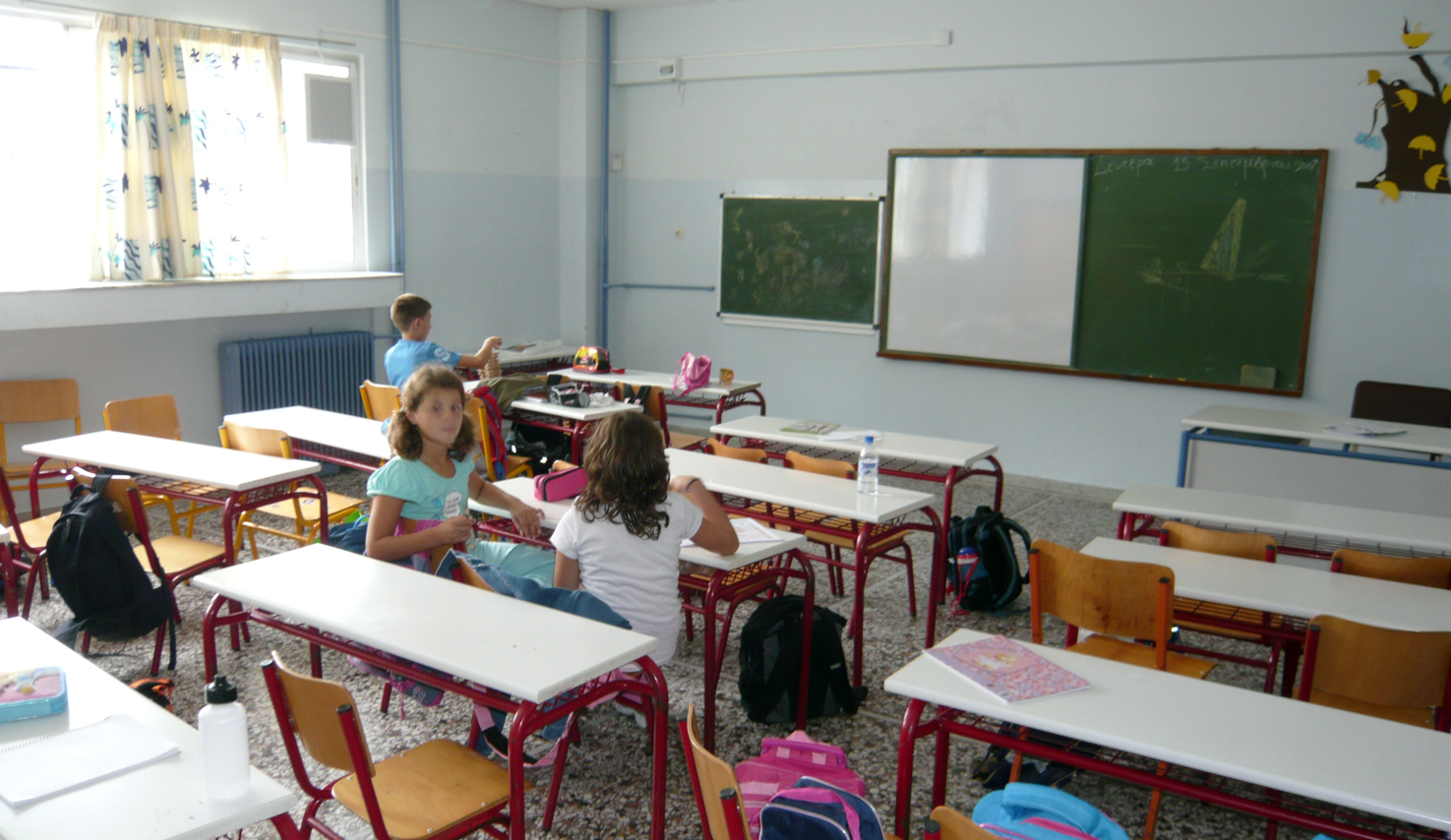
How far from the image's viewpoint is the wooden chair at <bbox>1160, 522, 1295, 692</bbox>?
3.04 metres

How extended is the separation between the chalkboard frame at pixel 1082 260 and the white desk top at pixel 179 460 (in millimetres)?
4158

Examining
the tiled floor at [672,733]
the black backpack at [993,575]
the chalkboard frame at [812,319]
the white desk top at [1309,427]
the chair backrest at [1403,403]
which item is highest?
the chalkboard frame at [812,319]

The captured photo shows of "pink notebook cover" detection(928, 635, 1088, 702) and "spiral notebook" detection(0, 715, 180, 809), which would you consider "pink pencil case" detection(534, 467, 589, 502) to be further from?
"spiral notebook" detection(0, 715, 180, 809)

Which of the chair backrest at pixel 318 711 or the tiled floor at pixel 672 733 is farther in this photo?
the tiled floor at pixel 672 733

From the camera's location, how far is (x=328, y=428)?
457 centimetres

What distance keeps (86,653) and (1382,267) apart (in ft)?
20.1

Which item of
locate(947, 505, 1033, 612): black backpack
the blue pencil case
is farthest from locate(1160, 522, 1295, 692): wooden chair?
the blue pencil case

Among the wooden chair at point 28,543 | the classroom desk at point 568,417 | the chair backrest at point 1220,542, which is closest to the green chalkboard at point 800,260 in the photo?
the classroom desk at point 568,417

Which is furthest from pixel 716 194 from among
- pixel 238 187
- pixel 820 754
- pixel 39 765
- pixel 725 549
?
pixel 39 765

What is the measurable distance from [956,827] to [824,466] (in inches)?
100

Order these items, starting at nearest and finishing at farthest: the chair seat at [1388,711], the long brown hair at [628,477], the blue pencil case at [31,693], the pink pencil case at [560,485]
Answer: the blue pencil case at [31,693], the chair seat at [1388,711], the long brown hair at [628,477], the pink pencil case at [560,485]

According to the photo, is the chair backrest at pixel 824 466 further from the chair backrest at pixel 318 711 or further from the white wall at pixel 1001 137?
the white wall at pixel 1001 137

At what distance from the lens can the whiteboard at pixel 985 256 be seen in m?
6.33

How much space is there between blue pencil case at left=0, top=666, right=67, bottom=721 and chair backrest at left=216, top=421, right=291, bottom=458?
2.10m
